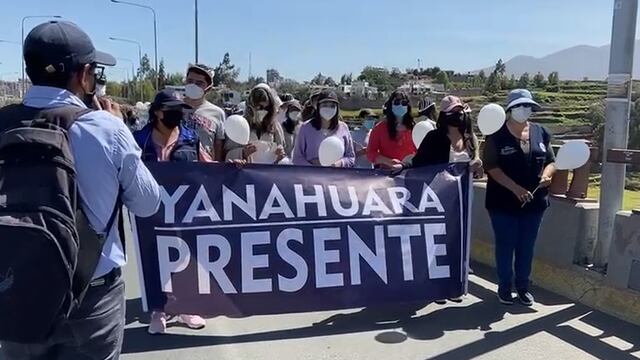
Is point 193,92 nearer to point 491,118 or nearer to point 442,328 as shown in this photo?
point 491,118

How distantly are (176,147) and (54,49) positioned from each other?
2.57 metres

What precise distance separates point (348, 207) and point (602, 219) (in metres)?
2.26

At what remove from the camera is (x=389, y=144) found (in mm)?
5715

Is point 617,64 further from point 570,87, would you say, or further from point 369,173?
point 570,87

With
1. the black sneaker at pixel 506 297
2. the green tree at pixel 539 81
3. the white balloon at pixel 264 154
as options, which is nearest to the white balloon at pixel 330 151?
the white balloon at pixel 264 154

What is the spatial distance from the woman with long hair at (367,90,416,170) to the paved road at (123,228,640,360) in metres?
1.45

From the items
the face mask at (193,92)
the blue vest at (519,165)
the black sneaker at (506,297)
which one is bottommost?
the black sneaker at (506,297)

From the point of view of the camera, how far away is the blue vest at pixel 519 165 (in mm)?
4992

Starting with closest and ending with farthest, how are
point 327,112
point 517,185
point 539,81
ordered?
point 517,185 → point 327,112 → point 539,81

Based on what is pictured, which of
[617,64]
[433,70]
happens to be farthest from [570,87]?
[617,64]

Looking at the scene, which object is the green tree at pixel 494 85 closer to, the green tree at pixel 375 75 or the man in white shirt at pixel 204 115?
the green tree at pixel 375 75

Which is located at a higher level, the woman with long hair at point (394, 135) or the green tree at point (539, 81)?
the green tree at point (539, 81)

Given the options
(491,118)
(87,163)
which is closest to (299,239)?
(491,118)

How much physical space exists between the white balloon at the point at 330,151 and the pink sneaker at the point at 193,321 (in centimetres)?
171
